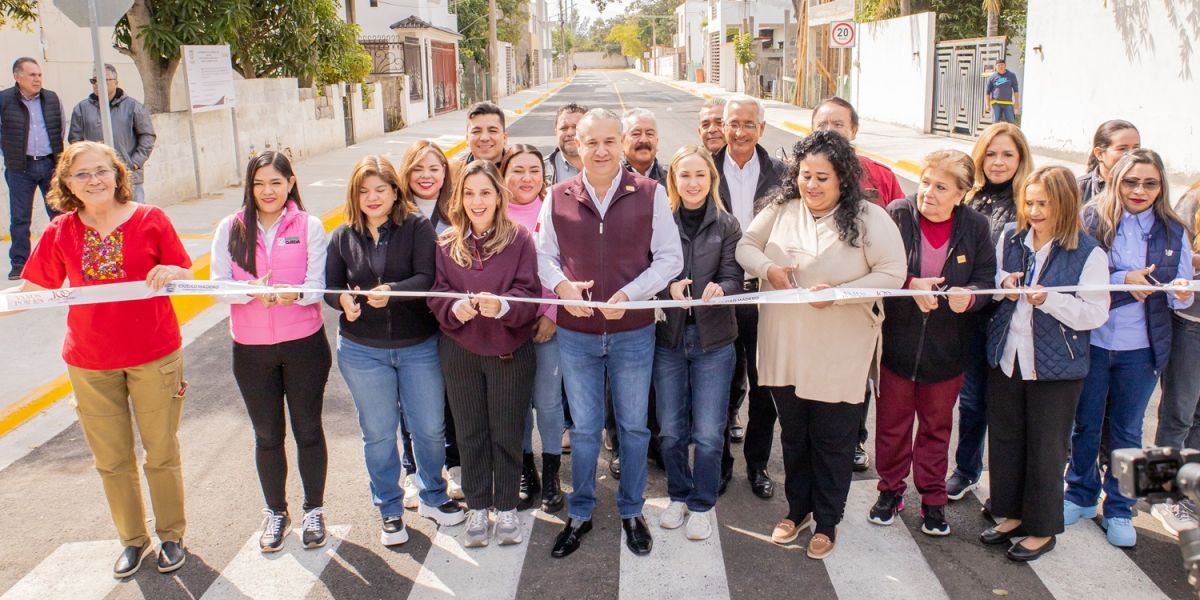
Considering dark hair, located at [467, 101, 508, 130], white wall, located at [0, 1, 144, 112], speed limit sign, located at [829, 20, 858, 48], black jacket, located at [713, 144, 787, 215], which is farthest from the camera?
speed limit sign, located at [829, 20, 858, 48]

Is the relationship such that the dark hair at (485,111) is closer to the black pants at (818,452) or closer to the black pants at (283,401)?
the black pants at (283,401)

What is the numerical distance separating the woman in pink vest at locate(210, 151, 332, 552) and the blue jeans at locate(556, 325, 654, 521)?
1178 mm

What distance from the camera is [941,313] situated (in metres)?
4.38

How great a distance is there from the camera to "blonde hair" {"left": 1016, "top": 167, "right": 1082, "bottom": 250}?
4.10m

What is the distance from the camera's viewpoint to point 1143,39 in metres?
15.0

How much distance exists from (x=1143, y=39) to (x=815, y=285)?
1382cm

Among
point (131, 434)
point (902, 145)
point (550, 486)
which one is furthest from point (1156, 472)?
point (902, 145)

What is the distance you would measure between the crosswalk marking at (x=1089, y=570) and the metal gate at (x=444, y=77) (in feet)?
110

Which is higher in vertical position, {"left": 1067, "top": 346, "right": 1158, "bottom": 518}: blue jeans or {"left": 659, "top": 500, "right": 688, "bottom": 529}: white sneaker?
{"left": 1067, "top": 346, "right": 1158, "bottom": 518}: blue jeans

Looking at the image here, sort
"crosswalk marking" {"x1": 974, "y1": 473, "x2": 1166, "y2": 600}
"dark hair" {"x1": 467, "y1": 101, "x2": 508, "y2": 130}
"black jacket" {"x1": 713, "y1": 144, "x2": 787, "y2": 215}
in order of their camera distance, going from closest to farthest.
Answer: "crosswalk marking" {"x1": 974, "y1": 473, "x2": 1166, "y2": 600} → "black jacket" {"x1": 713, "y1": 144, "x2": 787, "y2": 215} → "dark hair" {"x1": 467, "y1": 101, "x2": 508, "y2": 130}

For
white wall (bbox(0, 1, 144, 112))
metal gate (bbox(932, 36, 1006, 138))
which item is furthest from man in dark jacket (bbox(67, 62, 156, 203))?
metal gate (bbox(932, 36, 1006, 138))

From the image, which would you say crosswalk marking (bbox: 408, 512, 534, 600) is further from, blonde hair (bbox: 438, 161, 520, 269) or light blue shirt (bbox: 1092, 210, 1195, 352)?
light blue shirt (bbox: 1092, 210, 1195, 352)

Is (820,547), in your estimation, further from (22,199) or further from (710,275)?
(22,199)

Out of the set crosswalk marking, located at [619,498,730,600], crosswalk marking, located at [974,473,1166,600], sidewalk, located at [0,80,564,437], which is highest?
sidewalk, located at [0,80,564,437]
